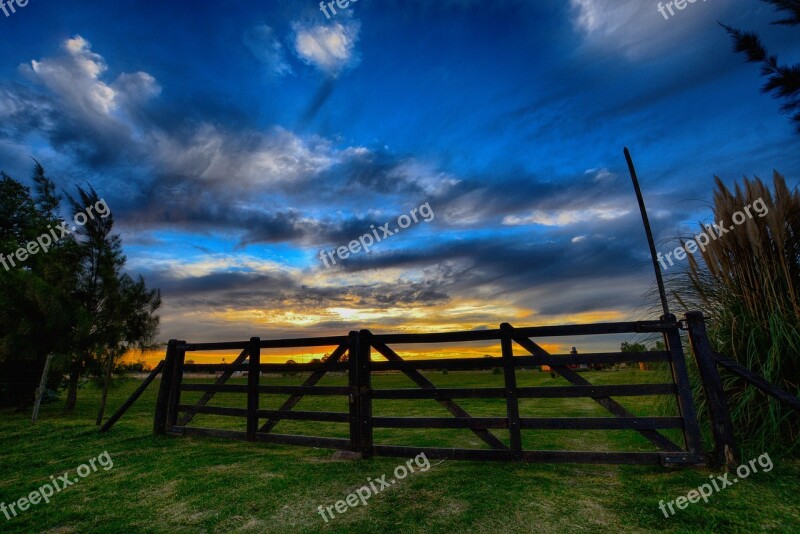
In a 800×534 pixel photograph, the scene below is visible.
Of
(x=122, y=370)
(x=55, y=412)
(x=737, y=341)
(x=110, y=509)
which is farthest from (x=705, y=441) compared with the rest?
(x=55, y=412)

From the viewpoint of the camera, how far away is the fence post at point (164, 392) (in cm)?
841

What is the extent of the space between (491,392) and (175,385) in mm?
6852

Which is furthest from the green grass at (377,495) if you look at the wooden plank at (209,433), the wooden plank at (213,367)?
the wooden plank at (213,367)

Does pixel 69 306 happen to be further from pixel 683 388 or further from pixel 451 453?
pixel 683 388

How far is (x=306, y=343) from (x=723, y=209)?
6625 mm

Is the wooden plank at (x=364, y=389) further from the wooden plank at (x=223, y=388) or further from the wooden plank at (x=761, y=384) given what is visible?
the wooden plank at (x=761, y=384)

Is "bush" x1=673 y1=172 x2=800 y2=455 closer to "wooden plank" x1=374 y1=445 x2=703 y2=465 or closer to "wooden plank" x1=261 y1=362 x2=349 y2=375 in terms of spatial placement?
"wooden plank" x1=374 y1=445 x2=703 y2=465

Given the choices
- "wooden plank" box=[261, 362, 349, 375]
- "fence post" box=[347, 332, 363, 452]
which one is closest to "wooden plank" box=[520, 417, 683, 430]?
"fence post" box=[347, 332, 363, 452]

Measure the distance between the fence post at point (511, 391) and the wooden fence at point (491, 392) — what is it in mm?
13

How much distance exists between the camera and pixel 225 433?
25.0ft

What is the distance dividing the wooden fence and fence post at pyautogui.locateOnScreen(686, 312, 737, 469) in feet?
0.32

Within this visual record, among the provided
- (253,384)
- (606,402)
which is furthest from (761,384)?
(253,384)

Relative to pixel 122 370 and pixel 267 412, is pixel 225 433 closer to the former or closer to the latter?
pixel 267 412

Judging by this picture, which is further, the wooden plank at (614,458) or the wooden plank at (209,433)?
the wooden plank at (209,433)
